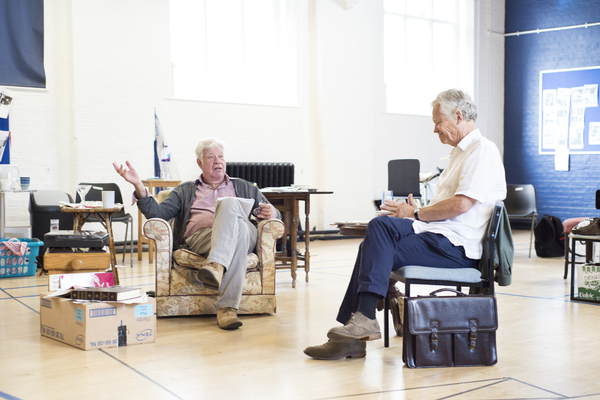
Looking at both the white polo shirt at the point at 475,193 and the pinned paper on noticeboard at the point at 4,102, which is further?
the pinned paper on noticeboard at the point at 4,102

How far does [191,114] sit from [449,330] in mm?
5713

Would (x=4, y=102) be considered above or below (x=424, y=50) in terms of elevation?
below

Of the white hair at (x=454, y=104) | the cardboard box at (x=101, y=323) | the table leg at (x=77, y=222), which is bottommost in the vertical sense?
the cardboard box at (x=101, y=323)

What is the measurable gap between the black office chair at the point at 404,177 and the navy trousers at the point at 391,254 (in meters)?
5.10

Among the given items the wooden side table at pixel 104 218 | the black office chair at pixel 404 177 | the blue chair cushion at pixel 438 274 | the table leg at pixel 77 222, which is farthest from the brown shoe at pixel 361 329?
the black office chair at pixel 404 177

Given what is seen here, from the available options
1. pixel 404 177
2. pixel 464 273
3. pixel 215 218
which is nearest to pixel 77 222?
A: pixel 215 218

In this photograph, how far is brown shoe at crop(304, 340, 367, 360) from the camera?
2611mm

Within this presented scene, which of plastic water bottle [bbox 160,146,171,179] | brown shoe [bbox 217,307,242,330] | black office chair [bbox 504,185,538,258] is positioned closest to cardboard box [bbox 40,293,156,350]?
brown shoe [bbox 217,307,242,330]

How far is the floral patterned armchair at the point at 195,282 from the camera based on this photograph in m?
3.52

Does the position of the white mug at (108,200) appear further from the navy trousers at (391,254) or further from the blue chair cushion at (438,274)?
the blue chair cushion at (438,274)

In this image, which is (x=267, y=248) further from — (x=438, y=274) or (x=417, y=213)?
(x=438, y=274)

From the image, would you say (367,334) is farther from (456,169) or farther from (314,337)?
(456,169)

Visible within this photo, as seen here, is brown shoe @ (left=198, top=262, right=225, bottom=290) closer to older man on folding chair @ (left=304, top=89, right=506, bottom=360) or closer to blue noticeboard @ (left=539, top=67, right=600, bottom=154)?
older man on folding chair @ (left=304, top=89, right=506, bottom=360)

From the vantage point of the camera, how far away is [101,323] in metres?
2.83
